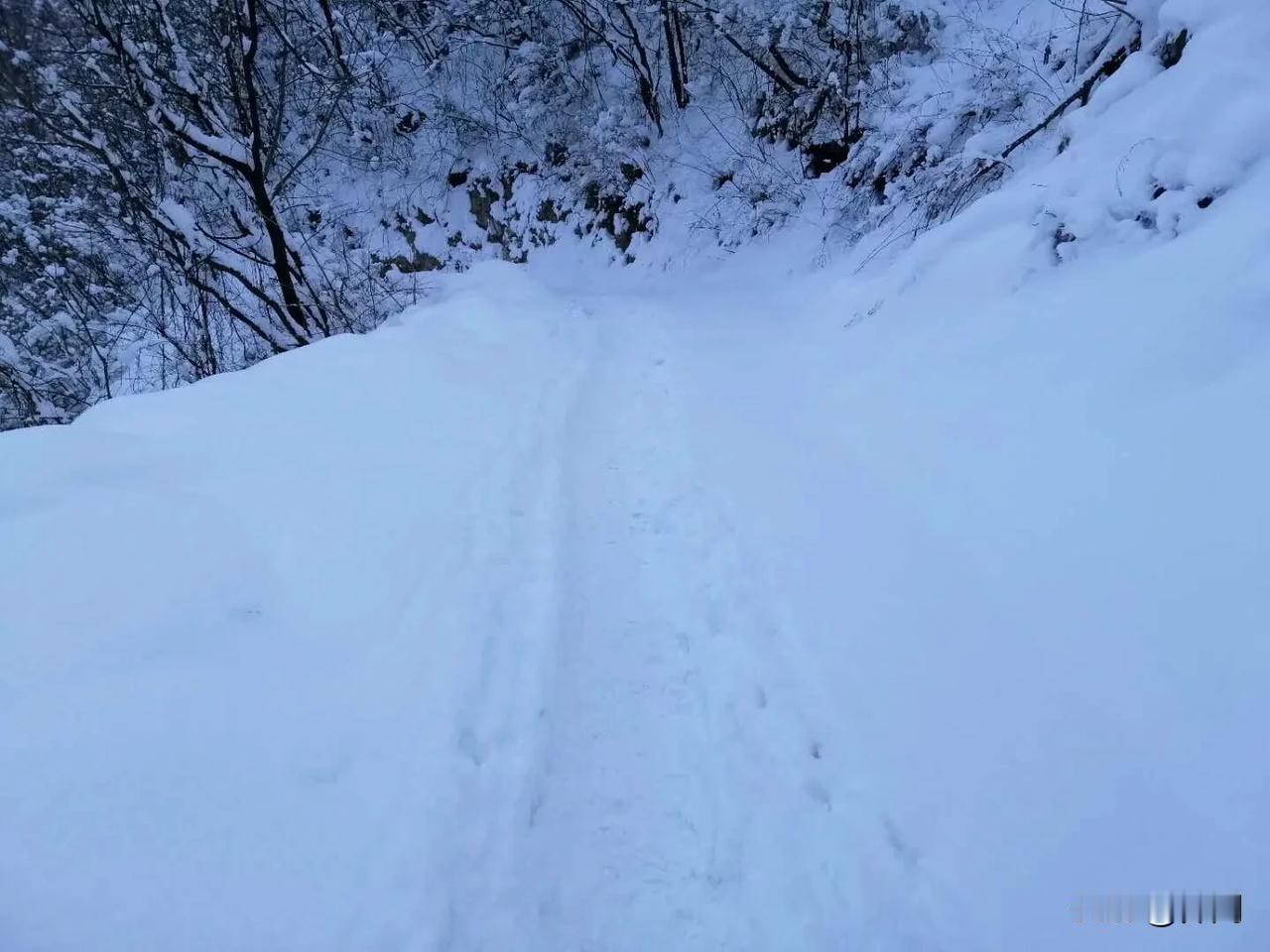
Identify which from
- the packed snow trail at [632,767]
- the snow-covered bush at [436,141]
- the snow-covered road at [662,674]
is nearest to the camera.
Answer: the snow-covered road at [662,674]

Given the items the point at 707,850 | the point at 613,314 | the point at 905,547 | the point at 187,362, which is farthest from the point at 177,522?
the point at 613,314

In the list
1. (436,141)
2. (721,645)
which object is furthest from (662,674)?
(436,141)

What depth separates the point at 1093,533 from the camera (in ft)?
8.54

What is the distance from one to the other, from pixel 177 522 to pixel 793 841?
Answer: 10.4 feet

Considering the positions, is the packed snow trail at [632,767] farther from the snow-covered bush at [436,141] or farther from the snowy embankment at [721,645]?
the snow-covered bush at [436,141]

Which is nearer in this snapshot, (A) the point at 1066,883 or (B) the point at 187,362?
(A) the point at 1066,883

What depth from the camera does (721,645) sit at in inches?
121

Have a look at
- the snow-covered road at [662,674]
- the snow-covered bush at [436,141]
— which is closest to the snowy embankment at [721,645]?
the snow-covered road at [662,674]

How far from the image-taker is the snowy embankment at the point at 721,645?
1923 mm

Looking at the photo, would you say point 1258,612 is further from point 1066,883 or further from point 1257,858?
point 1066,883

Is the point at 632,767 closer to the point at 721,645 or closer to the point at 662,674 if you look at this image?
the point at 662,674

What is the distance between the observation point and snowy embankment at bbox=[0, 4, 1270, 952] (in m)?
1.92

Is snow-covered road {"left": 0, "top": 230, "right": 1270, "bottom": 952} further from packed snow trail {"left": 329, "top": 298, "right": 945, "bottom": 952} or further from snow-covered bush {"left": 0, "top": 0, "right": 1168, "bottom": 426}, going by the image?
snow-covered bush {"left": 0, "top": 0, "right": 1168, "bottom": 426}

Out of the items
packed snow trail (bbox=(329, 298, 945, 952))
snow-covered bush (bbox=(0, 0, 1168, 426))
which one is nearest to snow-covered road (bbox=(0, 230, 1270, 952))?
packed snow trail (bbox=(329, 298, 945, 952))
